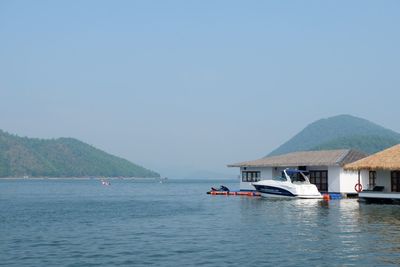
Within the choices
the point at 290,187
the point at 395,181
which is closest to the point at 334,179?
the point at 290,187

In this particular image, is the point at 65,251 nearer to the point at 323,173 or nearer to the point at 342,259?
the point at 342,259

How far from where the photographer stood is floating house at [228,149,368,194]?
58.2 metres

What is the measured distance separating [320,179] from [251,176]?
935cm

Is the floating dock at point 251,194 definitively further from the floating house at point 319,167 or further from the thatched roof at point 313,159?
the thatched roof at point 313,159

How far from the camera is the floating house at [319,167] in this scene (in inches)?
2290

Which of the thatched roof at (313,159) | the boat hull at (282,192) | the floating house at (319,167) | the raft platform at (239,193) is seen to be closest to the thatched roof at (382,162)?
the boat hull at (282,192)

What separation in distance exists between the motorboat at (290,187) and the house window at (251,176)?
6106mm

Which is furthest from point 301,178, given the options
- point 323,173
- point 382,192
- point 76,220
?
point 76,220

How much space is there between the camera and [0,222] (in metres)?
39.0

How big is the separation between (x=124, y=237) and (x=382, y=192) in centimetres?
2794

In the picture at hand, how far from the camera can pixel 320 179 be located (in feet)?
198

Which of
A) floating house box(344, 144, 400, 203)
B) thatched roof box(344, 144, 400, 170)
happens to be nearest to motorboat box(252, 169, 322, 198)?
floating house box(344, 144, 400, 203)

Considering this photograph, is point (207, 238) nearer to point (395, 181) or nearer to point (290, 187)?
point (395, 181)

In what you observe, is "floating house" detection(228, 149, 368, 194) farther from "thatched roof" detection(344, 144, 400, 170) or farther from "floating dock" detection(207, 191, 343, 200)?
"thatched roof" detection(344, 144, 400, 170)
